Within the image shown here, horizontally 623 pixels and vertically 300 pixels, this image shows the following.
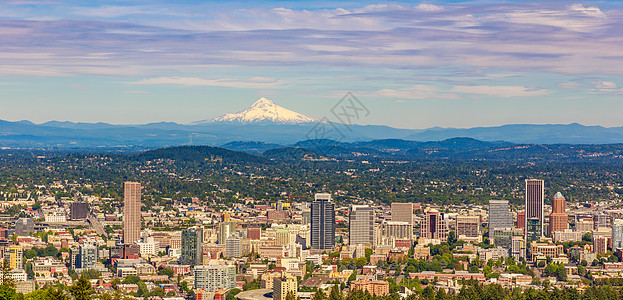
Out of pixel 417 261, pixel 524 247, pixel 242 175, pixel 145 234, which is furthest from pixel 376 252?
pixel 242 175

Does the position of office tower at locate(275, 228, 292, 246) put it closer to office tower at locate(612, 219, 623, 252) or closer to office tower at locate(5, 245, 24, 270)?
office tower at locate(5, 245, 24, 270)

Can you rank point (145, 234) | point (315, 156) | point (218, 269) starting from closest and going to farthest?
point (218, 269) < point (145, 234) < point (315, 156)

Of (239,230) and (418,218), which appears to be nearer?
(239,230)

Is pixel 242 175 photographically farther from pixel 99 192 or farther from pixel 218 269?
pixel 218 269

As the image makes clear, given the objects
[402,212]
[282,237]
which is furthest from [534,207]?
[282,237]

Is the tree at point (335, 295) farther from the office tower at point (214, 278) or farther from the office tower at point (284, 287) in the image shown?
the office tower at point (214, 278)

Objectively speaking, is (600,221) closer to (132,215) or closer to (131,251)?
(132,215)

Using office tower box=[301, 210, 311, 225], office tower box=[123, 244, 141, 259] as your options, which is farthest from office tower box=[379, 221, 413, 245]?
office tower box=[123, 244, 141, 259]

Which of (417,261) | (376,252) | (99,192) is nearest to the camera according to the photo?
(417,261)
